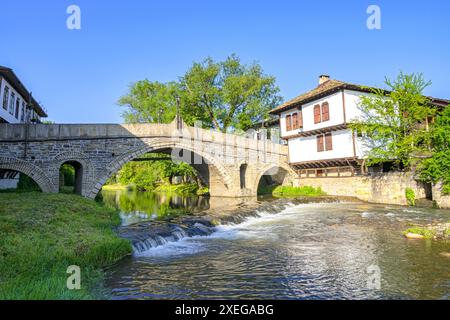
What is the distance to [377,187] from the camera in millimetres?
21609

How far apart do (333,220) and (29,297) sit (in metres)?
13.1

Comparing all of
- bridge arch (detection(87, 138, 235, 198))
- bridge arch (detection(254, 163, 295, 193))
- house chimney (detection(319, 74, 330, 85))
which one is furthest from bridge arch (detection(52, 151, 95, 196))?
house chimney (detection(319, 74, 330, 85))

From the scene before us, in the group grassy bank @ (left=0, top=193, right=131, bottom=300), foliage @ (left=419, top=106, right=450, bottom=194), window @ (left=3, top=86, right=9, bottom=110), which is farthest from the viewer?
window @ (left=3, top=86, right=9, bottom=110)

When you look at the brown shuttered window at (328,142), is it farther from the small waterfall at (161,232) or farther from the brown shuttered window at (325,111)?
the small waterfall at (161,232)

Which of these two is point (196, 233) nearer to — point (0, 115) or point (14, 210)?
point (14, 210)

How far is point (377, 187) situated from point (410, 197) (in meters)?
2.35

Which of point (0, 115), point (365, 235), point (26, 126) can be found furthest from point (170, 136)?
point (365, 235)

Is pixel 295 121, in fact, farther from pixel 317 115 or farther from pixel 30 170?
pixel 30 170

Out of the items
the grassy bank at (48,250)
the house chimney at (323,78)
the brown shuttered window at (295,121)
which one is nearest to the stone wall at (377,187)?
the brown shuttered window at (295,121)

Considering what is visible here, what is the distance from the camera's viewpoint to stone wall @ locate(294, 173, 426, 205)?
1984 centimetres

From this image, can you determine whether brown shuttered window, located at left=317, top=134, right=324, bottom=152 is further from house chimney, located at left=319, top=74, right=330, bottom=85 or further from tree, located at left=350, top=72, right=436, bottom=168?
house chimney, located at left=319, top=74, right=330, bottom=85

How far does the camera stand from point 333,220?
14.7m

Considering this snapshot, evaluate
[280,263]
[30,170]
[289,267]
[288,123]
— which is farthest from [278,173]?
[289,267]
